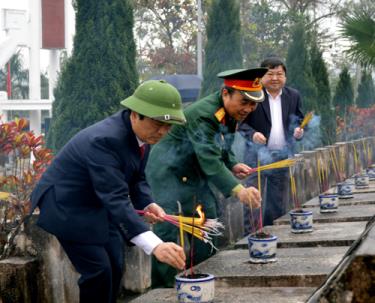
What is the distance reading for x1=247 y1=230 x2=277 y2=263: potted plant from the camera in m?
4.37

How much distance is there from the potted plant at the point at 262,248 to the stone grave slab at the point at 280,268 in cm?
4

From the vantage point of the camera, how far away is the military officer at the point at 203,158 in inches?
181

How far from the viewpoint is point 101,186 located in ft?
11.1

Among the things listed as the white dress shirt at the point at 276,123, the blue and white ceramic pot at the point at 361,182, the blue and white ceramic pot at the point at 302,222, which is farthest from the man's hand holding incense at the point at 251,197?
the blue and white ceramic pot at the point at 361,182

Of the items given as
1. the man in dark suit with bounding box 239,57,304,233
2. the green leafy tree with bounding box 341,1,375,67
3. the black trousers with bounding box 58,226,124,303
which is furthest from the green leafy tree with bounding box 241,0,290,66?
the black trousers with bounding box 58,226,124,303

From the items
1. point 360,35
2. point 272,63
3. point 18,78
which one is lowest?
point 272,63

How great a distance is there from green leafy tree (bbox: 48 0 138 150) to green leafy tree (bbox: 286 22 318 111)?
8.49m

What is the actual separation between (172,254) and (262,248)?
134cm

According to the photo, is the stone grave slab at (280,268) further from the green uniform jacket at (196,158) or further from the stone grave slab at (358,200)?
Result: the stone grave slab at (358,200)

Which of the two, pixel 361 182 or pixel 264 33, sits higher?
pixel 264 33

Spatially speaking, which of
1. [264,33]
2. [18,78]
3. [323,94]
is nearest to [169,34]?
[264,33]

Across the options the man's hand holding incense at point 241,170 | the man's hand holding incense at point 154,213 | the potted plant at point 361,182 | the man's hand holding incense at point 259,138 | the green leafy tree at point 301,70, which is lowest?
the potted plant at point 361,182

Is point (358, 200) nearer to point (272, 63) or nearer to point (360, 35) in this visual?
point (272, 63)

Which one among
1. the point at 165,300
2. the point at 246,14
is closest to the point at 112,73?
the point at 165,300
